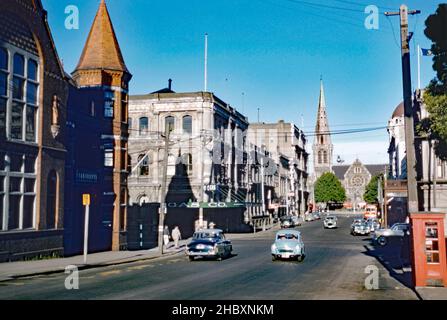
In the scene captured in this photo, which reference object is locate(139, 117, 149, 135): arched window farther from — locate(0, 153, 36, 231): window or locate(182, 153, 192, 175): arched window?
locate(0, 153, 36, 231): window

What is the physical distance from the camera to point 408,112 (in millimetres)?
17875

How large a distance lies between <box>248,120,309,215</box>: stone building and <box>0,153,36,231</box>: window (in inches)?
2760

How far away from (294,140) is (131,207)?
208 ft

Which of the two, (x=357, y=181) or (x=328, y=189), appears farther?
(x=357, y=181)

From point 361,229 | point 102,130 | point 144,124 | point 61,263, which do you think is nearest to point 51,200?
point 61,263

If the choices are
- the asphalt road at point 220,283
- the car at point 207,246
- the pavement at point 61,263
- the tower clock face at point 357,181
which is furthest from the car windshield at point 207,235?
the tower clock face at point 357,181

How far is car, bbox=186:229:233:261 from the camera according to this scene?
90.8 feet

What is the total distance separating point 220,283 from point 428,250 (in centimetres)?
714

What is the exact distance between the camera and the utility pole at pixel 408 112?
58.5 feet

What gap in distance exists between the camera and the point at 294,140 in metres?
115

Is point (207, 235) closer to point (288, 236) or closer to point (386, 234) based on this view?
point (288, 236)

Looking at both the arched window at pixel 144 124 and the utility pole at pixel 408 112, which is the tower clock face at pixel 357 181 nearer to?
the arched window at pixel 144 124

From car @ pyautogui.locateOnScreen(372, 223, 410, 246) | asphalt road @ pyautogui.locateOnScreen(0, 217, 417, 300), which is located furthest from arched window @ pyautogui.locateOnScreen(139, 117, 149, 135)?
asphalt road @ pyautogui.locateOnScreen(0, 217, 417, 300)

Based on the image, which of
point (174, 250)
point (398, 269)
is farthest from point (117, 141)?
point (398, 269)
